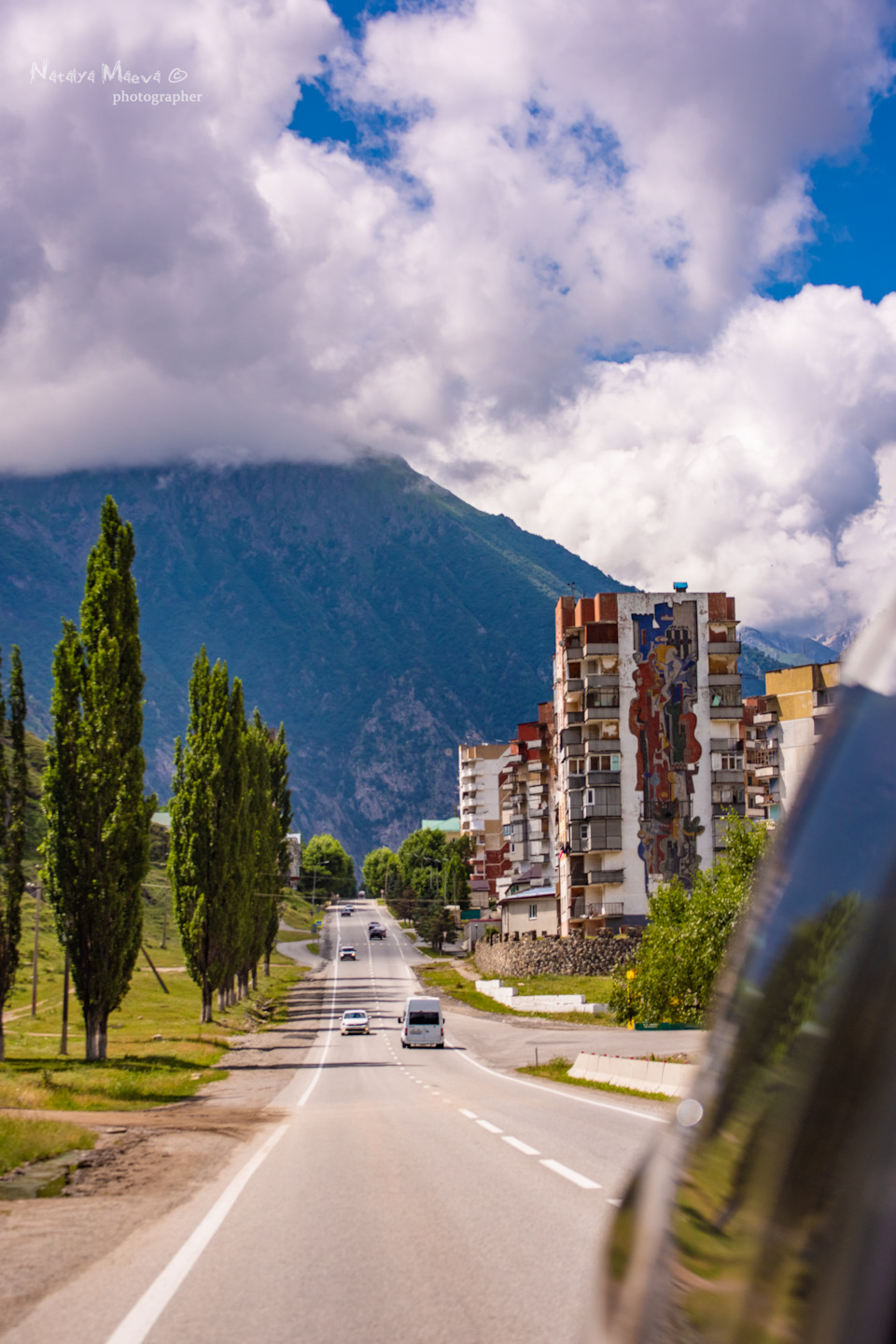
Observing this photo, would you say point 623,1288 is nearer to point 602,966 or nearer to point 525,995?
point 525,995

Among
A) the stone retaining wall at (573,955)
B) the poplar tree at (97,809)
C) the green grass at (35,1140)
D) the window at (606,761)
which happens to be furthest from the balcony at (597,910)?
the green grass at (35,1140)

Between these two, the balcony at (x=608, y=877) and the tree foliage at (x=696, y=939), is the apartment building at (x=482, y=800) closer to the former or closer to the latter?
the balcony at (x=608, y=877)

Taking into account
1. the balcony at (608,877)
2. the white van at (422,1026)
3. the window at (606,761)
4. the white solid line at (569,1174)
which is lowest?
the white van at (422,1026)

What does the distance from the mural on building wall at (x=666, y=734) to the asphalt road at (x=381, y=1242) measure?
239ft

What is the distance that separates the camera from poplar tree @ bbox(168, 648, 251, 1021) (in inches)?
2170

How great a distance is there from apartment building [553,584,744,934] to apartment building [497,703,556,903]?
726 inches

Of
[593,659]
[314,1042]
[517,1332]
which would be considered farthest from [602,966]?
[517,1332]

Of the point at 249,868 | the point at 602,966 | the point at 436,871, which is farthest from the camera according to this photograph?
the point at 436,871

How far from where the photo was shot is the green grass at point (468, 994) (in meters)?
67.9

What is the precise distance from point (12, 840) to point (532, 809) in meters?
83.9

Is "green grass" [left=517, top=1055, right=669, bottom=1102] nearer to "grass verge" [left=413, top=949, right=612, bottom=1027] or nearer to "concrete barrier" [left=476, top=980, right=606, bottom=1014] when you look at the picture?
"grass verge" [left=413, top=949, right=612, bottom=1027]

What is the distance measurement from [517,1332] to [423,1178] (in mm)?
6708

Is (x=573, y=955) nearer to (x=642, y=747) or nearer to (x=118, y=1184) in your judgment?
(x=642, y=747)

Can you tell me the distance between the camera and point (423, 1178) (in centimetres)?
1279
